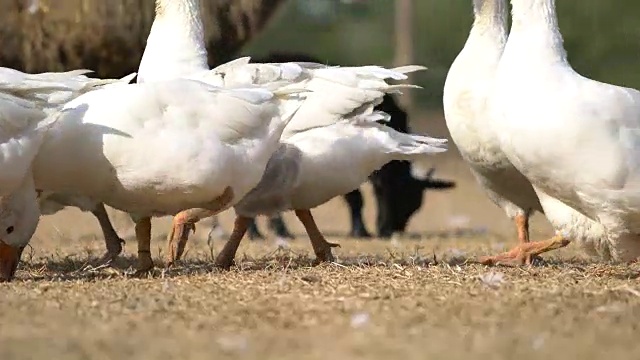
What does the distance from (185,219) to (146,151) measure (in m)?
0.82

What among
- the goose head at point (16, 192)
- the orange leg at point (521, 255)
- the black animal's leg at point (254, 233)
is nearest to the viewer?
the goose head at point (16, 192)

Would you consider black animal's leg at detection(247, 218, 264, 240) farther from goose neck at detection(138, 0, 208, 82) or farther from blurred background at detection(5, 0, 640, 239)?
goose neck at detection(138, 0, 208, 82)

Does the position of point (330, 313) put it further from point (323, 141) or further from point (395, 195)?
point (395, 195)

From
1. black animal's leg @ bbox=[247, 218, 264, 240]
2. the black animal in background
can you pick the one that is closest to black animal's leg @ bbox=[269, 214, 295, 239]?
the black animal in background

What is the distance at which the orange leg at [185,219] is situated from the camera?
240 inches

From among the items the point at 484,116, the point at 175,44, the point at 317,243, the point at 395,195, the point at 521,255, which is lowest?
the point at 395,195

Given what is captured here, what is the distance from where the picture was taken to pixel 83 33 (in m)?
9.34

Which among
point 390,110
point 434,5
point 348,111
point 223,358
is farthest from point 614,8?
point 223,358

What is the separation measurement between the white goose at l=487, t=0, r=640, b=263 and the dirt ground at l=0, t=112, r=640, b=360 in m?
0.27

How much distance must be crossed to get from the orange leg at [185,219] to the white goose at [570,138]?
4.73ft

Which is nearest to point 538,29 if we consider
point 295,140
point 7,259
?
point 295,140


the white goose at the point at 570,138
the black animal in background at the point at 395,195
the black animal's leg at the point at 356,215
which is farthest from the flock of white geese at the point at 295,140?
the black animal in background at the point at 395,195

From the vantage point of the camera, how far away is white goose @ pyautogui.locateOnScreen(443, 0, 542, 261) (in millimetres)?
6703

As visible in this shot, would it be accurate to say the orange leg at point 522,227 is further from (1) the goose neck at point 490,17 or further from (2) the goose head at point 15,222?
(2) the goose head at point 15,222
